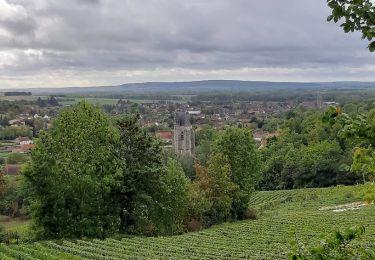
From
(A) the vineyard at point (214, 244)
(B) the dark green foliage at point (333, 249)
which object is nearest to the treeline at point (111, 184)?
(A) the vineyard at point (214, 244)

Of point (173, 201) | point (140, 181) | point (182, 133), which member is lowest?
point (182, 133)

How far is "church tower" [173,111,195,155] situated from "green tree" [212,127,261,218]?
53.6 metres

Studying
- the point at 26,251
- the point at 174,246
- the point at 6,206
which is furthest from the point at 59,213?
the point at 6,206

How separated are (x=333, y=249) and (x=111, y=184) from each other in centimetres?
2337

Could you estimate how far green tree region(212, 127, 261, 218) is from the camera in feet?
124

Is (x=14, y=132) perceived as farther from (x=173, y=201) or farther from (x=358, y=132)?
(x=358, y=132)

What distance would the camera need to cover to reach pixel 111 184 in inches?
1078

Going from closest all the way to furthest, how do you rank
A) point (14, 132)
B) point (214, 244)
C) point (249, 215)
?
point (214, 244) < point (249, 215) < point (14, 132)

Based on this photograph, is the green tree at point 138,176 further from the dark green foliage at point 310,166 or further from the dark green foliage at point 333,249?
the dark green foliage at point 310,166

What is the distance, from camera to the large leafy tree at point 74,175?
86.7 ft

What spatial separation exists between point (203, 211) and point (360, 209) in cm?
1161

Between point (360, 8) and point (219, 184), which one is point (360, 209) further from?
point (360, 8)

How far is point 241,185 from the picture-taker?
3812 centimetres

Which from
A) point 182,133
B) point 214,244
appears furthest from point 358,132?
point 182,133
